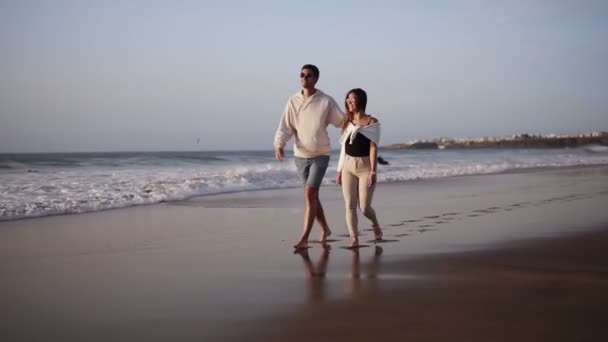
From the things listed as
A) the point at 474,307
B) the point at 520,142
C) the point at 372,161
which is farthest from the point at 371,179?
the point at 520,142

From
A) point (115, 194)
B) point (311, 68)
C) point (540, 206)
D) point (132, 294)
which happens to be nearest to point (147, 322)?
point (132, 294)

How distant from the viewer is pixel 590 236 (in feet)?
20.7

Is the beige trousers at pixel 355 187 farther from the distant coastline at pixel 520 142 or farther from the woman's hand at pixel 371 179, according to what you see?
the distant coastline at pixel 520 142

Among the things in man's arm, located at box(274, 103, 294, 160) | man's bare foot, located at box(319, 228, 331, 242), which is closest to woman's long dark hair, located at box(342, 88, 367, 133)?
man's arm, located at box(274, 103, 294, 160)

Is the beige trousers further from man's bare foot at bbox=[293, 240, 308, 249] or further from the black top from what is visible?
man's bare foot at bbox=[293, 240, 308, 249]

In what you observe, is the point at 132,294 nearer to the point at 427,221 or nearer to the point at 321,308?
the point at 321,308

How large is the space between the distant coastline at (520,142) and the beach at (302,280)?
81.3 m

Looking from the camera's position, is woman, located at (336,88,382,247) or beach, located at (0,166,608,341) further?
woman, located at (336,88,382,247)

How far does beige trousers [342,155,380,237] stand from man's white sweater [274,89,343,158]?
31cm

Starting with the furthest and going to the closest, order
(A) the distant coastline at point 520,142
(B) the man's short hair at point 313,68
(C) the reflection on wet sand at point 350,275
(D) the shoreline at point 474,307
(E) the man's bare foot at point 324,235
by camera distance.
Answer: (A) the distant coastline at point 520,142
(E) the man's bare foot at point 324,235
(B) the man's short hair at point 313,68
(C) the reflection on wet sand at point 350,275
(D) the shoreline at point 474,307

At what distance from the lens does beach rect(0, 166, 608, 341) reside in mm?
3236

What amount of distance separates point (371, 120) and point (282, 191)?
8.43m

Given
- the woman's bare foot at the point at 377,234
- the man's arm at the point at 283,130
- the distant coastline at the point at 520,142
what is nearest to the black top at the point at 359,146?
the man's arm at the point at 283,130

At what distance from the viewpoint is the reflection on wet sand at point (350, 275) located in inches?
159
